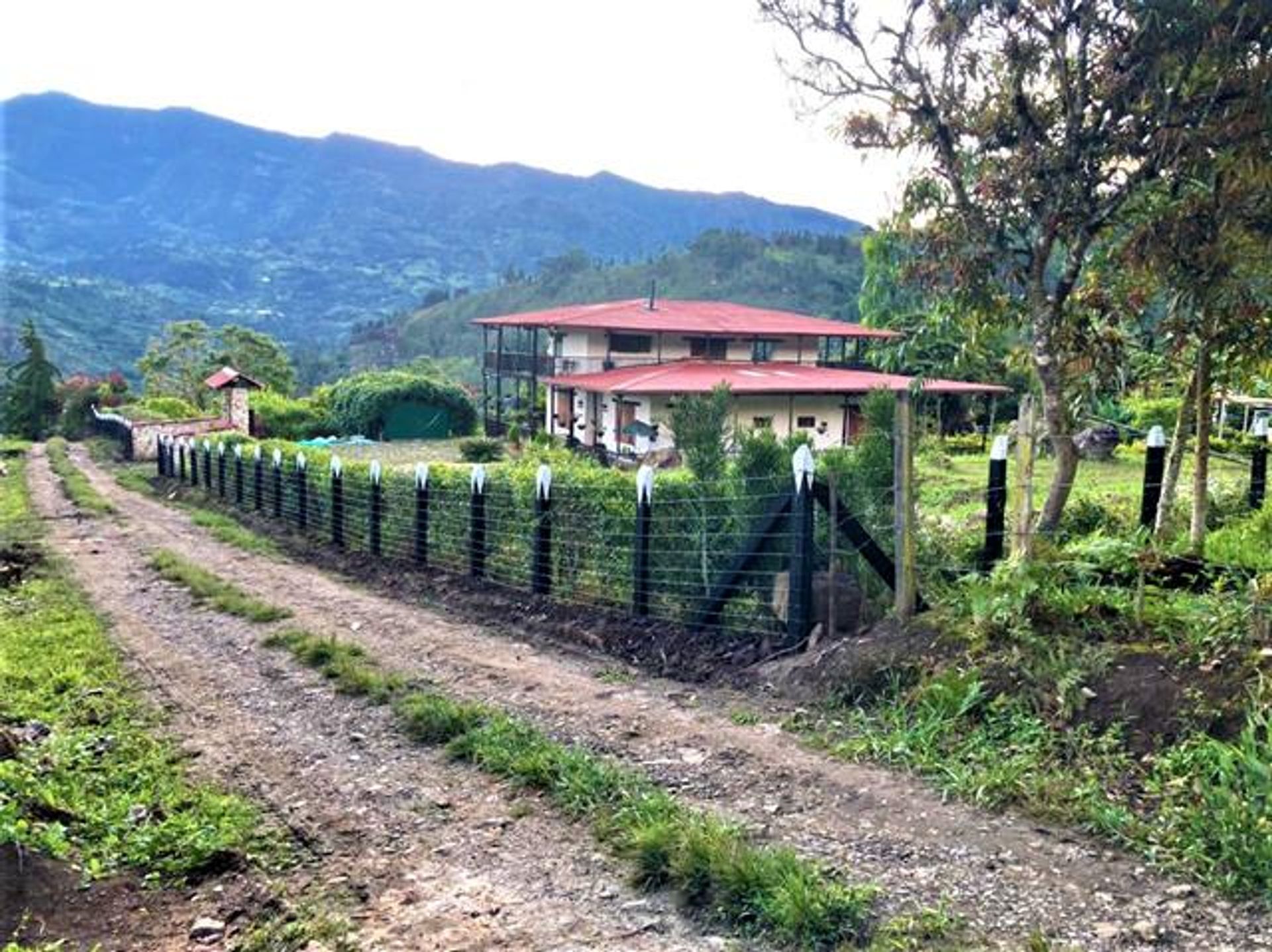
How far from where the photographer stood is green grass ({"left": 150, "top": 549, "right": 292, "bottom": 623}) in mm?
8570

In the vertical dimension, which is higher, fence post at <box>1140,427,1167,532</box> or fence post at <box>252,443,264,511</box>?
fence post at <box>1140,427,1167,532</box>

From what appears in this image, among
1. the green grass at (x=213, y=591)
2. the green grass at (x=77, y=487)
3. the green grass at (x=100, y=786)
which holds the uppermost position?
the green grass at (x=100, y=786)

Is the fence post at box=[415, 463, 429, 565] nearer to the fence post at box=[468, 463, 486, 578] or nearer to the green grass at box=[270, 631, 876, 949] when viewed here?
the fence post at box=[468, 463, 486, 578]

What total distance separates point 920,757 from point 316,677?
4.11m

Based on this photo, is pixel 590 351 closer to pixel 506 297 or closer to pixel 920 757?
pixel 920 757

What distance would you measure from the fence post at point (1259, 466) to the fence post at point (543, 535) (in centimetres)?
685

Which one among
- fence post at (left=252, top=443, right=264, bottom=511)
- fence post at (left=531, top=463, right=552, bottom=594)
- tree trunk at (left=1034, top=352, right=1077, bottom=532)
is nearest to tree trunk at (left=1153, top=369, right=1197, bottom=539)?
tree trunk at (left=1034, top=352, right=1077, bottom=532)

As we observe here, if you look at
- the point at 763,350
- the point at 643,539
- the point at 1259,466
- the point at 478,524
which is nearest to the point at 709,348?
the point at 763,350

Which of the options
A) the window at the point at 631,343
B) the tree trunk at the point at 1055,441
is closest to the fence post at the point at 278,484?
the tree trunk at the point at 1055,441

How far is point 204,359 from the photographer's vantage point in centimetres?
5394

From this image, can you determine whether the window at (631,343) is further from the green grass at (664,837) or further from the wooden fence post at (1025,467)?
the green grass at (664,837)

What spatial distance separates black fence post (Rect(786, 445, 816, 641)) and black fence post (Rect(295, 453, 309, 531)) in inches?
409

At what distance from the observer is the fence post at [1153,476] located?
7098 millimetres

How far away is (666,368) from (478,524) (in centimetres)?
2487
